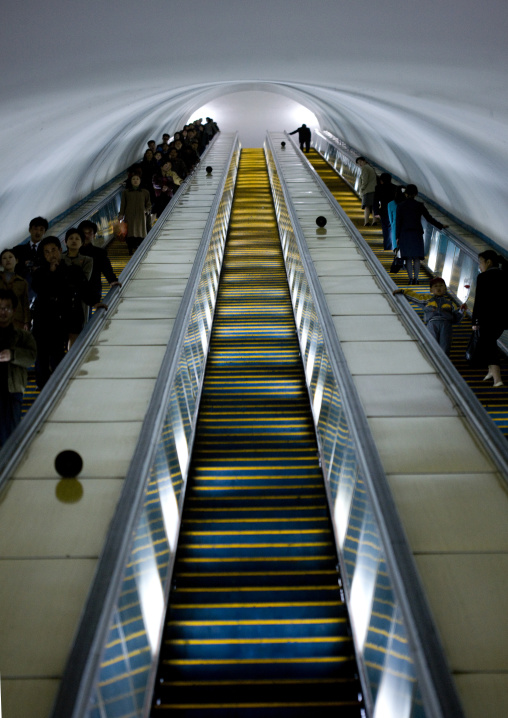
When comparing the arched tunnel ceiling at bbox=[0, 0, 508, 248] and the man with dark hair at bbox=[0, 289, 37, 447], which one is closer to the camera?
the man with dark hair at bbox=[0, 289, 37, 447]

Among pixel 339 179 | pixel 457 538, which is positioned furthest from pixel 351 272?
pixel 339 179

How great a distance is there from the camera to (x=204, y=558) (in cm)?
520

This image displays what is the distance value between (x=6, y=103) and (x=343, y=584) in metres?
5.98

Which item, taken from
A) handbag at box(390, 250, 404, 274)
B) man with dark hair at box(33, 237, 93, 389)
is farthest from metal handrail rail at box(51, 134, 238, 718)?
handbag at box(390, 250, 404, 274)

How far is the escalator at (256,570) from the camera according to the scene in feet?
13.6

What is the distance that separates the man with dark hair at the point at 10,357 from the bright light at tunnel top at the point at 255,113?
36058 millimetres

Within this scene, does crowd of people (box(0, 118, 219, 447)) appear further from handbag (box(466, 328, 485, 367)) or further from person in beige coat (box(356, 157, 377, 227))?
person in beige coat (box(356, 157, 377, 227))

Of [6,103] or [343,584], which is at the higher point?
[6,103]

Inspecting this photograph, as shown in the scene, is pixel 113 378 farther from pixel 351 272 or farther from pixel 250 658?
pixel 351 272

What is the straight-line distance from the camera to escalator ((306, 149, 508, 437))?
6.69 m

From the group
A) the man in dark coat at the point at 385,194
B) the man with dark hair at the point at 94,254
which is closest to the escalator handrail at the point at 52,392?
the man with dark hair at the point at 94,254

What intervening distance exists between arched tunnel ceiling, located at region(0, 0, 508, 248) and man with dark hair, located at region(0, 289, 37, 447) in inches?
89.3

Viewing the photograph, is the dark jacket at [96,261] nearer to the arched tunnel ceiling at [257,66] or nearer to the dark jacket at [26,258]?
the dark jacket at [26,258]

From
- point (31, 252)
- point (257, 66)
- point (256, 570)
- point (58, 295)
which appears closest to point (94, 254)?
point (31, 252)
